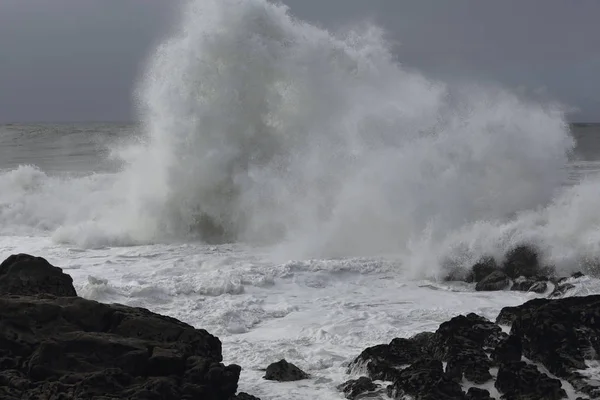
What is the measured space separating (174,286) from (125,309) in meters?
3.75

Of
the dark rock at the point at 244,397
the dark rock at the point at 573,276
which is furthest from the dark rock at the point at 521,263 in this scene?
the dark rock at the point at 244,397

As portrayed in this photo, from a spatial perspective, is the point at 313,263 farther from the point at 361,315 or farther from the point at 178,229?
the point at 178,229

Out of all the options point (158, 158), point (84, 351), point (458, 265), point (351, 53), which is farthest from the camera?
point (351, 53)

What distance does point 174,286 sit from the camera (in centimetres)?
1027

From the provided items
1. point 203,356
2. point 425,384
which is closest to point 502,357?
point 425,384

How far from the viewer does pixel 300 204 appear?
14578mm

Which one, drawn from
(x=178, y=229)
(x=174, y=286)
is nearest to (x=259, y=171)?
(x=178, y=229)

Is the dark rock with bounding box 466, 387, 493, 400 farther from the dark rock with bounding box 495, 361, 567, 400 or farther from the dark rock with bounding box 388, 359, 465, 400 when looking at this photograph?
the dark rock with bounding box 495, 361, 567, 400

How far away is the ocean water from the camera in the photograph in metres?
9.46

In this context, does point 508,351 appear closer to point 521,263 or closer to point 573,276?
point 573,276

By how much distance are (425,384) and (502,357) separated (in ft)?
3.32

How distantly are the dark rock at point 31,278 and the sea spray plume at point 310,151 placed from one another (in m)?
5.99

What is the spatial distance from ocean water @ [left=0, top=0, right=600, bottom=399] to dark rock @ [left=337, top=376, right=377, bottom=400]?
0.39 meters

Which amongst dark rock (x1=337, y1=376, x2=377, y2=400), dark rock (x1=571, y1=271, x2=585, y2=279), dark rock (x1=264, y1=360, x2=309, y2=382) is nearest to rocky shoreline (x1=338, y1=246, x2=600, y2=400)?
dark rock (x1=337, y1=376, x2=377, y2=400)
